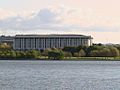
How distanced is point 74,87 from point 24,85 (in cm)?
563

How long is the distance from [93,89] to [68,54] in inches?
5480

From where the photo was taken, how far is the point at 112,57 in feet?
640

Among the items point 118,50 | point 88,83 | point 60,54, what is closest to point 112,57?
point 118,50

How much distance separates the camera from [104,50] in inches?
7520

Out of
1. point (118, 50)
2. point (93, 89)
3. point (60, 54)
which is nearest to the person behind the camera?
point (93, 89)

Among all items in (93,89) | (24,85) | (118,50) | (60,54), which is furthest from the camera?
(118,50)

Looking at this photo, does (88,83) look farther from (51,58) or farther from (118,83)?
(51,58)

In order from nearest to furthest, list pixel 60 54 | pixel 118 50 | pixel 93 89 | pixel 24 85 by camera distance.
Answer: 1. pixel 93 89
2. pixel 24 85
3. pixel 60 54
4. pixel 118 50

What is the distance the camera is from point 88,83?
202ft

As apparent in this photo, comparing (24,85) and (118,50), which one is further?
(118,50)

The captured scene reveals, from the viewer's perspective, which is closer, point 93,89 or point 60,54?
point 93,89

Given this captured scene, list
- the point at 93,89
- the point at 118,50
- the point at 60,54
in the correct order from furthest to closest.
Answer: the point at 118,50 → the point at 60,54 → the point at 93,89

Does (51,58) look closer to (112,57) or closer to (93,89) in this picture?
(112,57)

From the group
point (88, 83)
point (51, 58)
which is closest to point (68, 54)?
point (51, 58)
